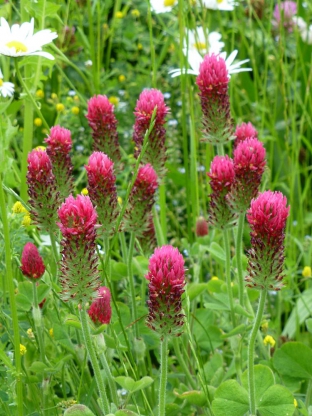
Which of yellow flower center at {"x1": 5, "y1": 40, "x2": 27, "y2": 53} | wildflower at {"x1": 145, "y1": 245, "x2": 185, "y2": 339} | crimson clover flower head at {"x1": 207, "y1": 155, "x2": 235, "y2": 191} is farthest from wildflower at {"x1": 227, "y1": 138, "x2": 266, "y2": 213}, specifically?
yellow flower center at {"x1": 5, "y1": 40, "x2": 27, "y2": 53}

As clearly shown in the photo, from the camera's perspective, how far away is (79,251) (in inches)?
53.9

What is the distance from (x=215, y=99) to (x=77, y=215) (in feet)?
2.08

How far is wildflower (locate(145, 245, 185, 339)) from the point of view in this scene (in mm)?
1344

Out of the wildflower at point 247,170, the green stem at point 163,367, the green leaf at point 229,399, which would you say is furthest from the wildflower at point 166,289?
the wildflower at point 247,170

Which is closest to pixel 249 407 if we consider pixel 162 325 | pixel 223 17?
pixel 162 325

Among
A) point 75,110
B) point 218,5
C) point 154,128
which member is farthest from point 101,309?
point 75,110

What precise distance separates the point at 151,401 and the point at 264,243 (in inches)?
27.4

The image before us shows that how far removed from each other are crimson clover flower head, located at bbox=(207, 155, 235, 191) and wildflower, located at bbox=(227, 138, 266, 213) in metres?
0.01

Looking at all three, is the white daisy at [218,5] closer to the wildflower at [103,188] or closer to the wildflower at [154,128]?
the wildflower at [154,128]

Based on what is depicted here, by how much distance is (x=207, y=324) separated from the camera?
2080mm

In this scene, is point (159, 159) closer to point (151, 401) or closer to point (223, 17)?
point (151, 401)

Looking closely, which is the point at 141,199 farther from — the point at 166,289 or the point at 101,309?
the point at 166,289

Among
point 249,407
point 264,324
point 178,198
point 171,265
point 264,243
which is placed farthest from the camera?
point 178,198

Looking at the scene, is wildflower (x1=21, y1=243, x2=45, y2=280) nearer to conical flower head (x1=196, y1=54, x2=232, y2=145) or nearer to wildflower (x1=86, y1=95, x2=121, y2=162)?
wildflower (x1=86, y1=95, x2=121, y2=162)
